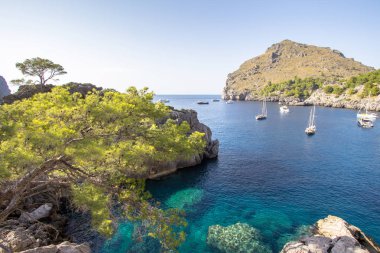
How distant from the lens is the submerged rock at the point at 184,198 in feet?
107

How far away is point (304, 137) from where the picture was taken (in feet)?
234

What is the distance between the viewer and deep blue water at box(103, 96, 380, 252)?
26734 mm

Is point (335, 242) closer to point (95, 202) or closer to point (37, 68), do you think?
point (95, 202)

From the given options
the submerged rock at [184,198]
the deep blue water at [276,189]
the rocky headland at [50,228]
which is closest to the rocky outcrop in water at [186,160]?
the deep blue water at [276,189]

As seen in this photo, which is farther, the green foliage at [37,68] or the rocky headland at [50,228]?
the green foliage at [37,68]

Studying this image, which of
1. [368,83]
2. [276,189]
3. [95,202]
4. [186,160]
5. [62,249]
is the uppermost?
[368,83]

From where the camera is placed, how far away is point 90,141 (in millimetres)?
12945

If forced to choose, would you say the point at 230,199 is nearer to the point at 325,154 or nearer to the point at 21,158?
the point at 21,158

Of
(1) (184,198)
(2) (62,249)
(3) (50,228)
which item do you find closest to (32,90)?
(3) (50,228)

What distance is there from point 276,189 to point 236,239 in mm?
15749

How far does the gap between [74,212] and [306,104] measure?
182m

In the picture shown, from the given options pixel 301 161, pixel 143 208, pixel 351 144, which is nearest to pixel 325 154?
pixel 301 161

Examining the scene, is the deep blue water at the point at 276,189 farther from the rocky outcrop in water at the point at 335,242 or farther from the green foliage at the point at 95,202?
the green foliage at the point at 95,202

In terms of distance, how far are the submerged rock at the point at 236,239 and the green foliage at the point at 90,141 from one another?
392 inches
